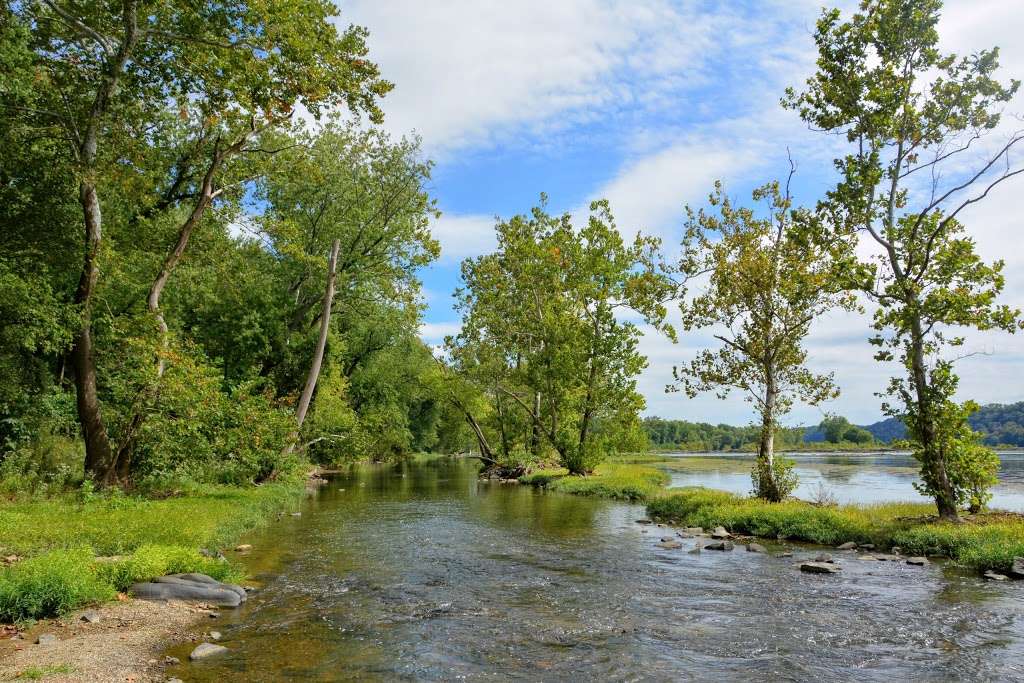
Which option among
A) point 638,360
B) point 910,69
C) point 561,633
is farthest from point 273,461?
point 910,69

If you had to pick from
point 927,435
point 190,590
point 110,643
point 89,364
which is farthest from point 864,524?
point 89,364

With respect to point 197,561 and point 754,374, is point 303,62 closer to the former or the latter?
point 197,561

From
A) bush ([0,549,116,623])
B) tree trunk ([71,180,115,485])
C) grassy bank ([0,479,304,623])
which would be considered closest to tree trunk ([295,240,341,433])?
grassy bank ([0,479,304,623])

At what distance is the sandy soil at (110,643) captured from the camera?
7500 mm

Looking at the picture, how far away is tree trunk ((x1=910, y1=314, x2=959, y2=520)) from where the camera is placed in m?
18.2

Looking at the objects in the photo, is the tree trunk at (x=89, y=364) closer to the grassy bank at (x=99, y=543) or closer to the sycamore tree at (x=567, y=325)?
the grassy bank at (x=99, y=543)

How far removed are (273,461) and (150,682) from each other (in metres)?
19.0

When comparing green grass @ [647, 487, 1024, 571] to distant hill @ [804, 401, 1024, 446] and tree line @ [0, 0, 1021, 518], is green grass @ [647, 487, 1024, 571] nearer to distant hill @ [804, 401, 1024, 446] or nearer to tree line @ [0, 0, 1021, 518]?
tree line @ [0, 0, 1021, 518]

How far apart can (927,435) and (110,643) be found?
1988 cm

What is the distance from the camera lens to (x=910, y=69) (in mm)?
19547

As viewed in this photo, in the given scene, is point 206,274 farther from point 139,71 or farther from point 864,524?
point 864,524

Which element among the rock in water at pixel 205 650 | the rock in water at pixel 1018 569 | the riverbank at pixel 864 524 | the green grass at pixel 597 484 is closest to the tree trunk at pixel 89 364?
the rock in water at pixel 205 650

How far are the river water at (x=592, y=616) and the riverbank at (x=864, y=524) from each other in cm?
117

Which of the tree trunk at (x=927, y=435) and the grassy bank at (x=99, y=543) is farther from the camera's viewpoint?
the tree trunk at (x=927, y=435)
